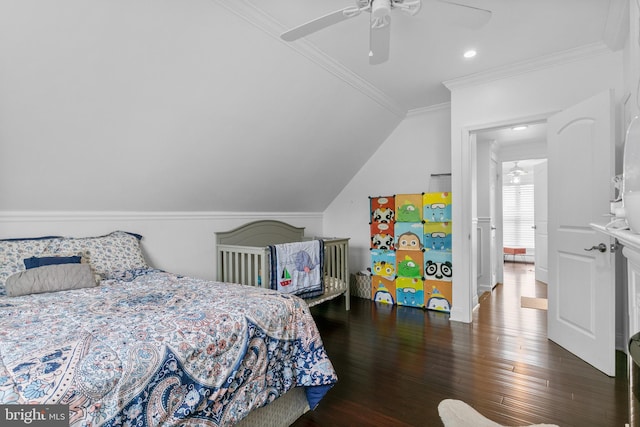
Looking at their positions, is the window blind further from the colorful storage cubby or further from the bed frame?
the bed frame

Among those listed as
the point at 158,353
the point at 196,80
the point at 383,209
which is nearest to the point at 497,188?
the point at 383,209

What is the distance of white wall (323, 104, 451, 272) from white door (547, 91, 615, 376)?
1.47 meters

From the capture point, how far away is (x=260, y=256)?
310 centimetres

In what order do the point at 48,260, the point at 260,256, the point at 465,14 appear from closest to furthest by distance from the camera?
1. the point at 465,14
2. the point at 48,260
3. the point at 260,256

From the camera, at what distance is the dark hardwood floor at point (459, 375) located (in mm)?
1808

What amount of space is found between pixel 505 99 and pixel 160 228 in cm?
353

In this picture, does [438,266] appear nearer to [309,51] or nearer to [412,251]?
[412,251]

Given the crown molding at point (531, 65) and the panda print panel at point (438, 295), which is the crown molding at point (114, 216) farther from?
the crown molding at point (531, 65)

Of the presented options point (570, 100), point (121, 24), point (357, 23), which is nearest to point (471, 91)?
point (570, 100)

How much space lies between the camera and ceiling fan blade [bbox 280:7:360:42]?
64.2 inches

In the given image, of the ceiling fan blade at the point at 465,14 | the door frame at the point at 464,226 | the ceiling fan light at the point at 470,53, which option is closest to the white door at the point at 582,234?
the door frame at the point at 464,226

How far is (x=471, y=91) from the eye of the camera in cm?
336

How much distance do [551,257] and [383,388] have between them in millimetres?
1927

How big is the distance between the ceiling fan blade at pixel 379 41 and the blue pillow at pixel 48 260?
2373 mm
